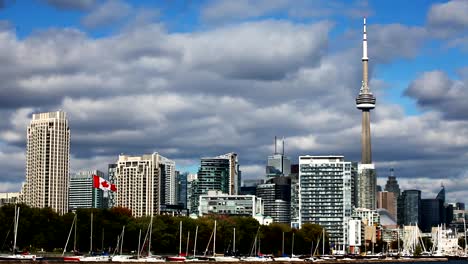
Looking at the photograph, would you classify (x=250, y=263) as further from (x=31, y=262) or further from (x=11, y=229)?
(x=31, y=262)

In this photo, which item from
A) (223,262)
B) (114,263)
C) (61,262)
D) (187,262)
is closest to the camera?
(61,262)

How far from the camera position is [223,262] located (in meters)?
192

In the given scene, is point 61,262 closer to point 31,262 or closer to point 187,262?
point 31,262

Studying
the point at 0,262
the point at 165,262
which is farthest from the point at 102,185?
the point at 0,262

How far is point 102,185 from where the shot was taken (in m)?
179

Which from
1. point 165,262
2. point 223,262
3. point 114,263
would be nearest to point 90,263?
point 114,263

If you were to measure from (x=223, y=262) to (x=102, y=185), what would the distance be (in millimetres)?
30483

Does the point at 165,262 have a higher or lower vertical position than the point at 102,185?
lower

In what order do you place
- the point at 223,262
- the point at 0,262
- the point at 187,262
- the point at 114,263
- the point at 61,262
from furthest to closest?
the point at 223,262
the point at 187,262
the point at 114,263
the point at 61,262
the point at 0,262

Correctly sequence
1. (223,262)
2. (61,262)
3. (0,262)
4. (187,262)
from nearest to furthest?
(0,262) → (61,262) → (187,262) → (223,262)

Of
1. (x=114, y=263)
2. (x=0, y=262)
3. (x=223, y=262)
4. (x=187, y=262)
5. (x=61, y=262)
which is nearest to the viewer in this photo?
(x=0, y=262)

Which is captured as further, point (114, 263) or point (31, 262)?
point (114, 263)

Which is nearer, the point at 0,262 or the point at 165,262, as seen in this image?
the point at 0,262

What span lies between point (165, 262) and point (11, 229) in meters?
40.8
